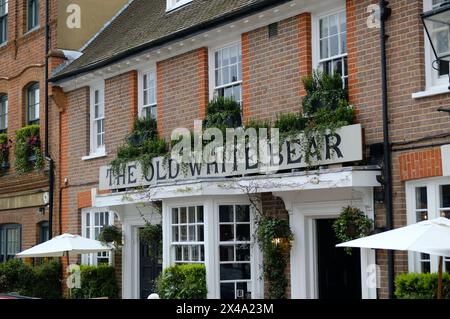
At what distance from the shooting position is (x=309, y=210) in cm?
1129

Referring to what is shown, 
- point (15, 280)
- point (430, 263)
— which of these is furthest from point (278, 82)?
point (15, 280)

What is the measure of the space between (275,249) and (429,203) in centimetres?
296

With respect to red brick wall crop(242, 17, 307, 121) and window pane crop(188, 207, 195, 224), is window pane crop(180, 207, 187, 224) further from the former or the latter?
red brick wall crop(242, 17, 307, 121)

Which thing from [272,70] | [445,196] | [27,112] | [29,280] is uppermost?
[27,112]

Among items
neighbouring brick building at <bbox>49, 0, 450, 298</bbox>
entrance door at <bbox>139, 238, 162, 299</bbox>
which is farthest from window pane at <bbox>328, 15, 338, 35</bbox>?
entrance door at <bbox>139, 238, 162, 299</bbox>

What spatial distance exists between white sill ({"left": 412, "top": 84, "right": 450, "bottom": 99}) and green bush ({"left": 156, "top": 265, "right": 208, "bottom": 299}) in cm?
475

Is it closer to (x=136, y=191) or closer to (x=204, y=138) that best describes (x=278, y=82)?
(x=204, y=138)

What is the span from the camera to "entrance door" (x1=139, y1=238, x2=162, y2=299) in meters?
15.1

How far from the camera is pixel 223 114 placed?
12812 mm

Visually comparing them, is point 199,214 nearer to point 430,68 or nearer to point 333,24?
point 333,24

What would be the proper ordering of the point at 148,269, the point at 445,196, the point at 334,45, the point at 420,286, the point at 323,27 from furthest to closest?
the point at 148,269, the point at 323,27, the point at 334,45, the point at 445,196, the point at 420,286

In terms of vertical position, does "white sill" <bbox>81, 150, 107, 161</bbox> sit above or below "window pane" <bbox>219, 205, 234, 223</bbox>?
above

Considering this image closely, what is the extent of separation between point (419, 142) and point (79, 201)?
985cm

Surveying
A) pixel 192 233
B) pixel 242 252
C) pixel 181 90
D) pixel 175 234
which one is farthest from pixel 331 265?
pixel 181 90
